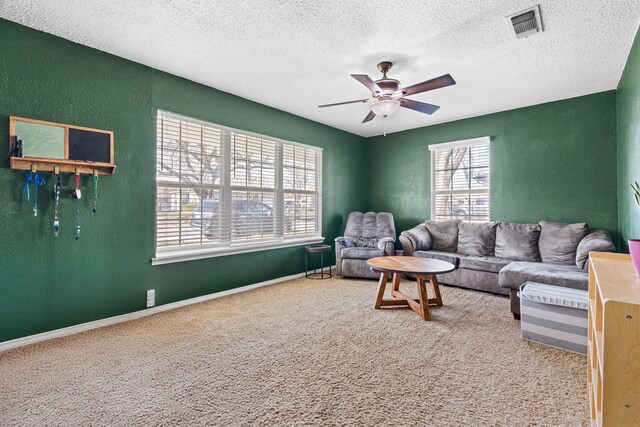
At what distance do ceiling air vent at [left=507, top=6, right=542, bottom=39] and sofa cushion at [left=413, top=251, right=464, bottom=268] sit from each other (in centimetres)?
270

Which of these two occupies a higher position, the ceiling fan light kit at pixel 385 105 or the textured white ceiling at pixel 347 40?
the textured white ceiling at pixel 347 40

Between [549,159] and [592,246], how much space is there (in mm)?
1504

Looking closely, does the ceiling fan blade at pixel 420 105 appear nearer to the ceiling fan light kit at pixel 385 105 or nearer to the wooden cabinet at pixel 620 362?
the ceiling fan light kit at pixel 385 105

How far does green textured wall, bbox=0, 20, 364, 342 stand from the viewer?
98.2 inches

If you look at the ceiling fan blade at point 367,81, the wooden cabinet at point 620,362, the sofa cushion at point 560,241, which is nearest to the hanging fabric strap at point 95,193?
the ceiling fan blade at point 367,81

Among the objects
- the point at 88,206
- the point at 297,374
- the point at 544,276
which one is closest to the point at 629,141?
the point at 544,276

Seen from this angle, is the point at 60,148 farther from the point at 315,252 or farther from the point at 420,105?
the point at 315,252

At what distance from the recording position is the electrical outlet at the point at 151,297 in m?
3.24

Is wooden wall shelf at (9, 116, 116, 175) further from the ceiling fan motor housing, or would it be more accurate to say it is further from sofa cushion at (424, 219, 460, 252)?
sofa cushion at (424, 219, 460, 252)

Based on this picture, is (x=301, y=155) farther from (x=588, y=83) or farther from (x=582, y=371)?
(x=582, y=371)

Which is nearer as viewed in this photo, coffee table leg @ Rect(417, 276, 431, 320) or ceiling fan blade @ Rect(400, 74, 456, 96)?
ceiling fan blade @ Rect(400, 74, 456, 96)

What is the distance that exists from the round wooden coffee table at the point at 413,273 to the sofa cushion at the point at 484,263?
3.09 ft

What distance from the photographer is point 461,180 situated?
17.1 feet

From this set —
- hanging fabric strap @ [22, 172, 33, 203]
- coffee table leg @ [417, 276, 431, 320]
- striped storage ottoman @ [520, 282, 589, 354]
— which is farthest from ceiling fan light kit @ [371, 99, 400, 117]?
hanging fabric strap @ [22, 172, 33, 203]
